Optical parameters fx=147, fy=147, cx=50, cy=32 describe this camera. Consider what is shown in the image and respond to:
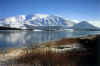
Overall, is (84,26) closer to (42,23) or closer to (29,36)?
(42,23)

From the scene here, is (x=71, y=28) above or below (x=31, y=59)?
above

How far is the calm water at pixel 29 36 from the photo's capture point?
267 centimetres

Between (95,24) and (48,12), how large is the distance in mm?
928

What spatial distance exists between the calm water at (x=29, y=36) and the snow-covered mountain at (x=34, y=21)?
133 millimetres

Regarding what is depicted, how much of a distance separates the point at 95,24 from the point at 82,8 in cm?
39

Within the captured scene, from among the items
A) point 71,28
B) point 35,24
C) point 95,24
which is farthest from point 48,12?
point 95,24

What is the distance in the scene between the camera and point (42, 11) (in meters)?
2.77

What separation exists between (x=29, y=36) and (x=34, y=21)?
297mm

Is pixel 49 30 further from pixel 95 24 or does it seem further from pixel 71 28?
pixel 95 24

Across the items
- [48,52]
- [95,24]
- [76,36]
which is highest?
[95,24]

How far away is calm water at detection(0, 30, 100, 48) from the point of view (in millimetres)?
2674

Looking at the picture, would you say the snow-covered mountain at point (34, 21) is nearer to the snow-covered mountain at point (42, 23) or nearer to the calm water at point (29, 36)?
the snow-covered mountain at point (42, 23)

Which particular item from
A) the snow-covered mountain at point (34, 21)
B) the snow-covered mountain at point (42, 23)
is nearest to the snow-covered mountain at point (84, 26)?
the snow-covered mountain at point (42, 23)

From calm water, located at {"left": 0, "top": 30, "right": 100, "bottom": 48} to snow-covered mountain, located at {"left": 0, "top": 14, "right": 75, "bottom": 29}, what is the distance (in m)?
0.13
